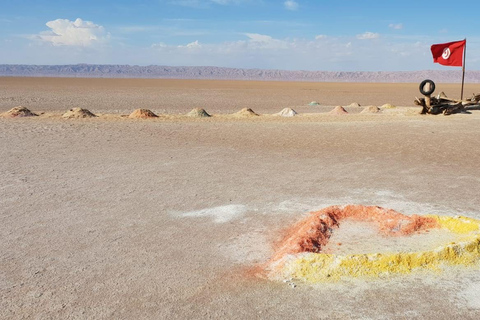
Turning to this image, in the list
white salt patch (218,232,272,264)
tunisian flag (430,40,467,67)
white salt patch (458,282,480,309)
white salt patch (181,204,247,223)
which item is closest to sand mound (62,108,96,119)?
white salt patch (181,204,247,223)

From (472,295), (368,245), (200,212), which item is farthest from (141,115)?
(472,295)

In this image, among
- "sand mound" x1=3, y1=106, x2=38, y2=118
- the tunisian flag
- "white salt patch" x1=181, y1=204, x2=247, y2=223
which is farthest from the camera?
the tunisian flag

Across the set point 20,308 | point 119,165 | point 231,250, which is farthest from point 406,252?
point 119,165

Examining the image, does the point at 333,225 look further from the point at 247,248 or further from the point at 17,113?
the point at 17,113

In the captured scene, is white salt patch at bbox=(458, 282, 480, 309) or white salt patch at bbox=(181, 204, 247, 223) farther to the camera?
white salt patch at bbox=(181, 204, 247, 223)

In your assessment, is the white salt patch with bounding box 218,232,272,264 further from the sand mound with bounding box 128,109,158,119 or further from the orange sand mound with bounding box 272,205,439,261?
the sand mound with bounding box 128,109,158,119

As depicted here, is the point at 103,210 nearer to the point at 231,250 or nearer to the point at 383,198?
the point at 231,250
